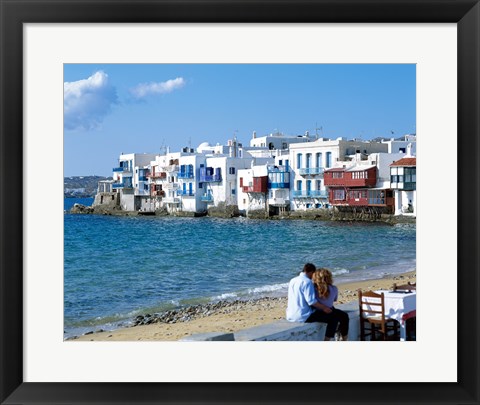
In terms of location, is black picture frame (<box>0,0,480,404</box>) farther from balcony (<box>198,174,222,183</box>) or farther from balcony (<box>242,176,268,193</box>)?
balcony (<box>198,174,222,183</box>)

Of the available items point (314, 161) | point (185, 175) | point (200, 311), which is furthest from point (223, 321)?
point (314, 161)

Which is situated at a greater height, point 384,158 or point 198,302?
point 384,158

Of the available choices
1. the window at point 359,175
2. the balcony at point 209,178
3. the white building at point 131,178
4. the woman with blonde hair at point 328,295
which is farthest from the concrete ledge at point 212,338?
the balcony at point 209,178

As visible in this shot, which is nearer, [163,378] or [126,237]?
[163,378]

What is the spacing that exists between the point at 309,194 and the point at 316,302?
4.10 meters

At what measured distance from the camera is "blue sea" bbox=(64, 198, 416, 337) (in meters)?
6.51

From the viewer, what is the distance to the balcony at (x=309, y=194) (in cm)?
619

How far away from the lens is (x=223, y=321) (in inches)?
204
